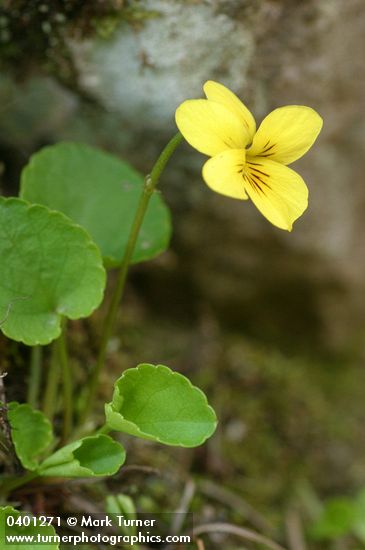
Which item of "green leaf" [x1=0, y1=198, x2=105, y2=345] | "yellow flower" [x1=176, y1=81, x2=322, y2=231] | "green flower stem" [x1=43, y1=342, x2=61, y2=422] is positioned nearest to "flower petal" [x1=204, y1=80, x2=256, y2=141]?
"yellow flower" [x1=176, y1=81, x2=322, y2=231]

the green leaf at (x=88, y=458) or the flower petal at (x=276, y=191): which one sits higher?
the flower petal at (x=276, y=191)

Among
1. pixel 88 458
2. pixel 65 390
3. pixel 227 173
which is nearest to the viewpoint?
pixel 227 173

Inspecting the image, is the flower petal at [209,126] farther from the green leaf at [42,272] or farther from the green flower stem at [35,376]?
the green flower stem at [35,376]

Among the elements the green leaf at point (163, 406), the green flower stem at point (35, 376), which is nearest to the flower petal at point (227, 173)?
the green leaf at point (163, 406)

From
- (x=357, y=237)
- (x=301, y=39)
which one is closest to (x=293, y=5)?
(x=301, y=39)

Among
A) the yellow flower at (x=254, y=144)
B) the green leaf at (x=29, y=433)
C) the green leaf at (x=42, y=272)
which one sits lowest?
the green leaf at (x=29, y=433)

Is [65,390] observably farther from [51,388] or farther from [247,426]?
[247,426]

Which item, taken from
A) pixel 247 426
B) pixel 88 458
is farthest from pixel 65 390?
pixel 247 426
